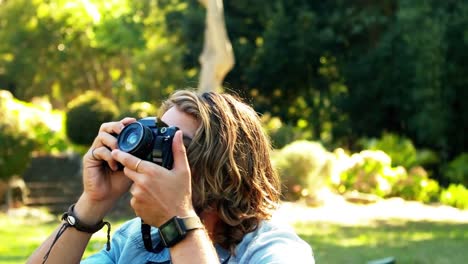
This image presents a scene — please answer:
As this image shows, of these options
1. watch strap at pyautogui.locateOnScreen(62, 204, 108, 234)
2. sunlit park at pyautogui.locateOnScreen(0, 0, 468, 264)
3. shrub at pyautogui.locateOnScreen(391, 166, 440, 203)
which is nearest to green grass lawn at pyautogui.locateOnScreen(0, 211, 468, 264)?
sunlit park at pyautogui.locateOnScreen(0, 0, 468, 264)

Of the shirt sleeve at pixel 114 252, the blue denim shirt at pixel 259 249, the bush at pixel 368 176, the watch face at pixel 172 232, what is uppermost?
the watch face at pixel 172 232

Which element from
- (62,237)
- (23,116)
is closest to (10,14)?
(23,116)

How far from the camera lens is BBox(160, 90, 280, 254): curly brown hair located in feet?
7.72

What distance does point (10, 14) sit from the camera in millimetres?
34500

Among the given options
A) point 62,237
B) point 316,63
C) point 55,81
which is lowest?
point 55,81

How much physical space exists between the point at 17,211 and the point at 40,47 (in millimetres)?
22766

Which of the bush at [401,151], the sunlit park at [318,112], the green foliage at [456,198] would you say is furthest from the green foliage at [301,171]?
the bush at [401,151]

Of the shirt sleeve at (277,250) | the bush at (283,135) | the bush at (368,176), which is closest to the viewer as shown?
the shirt sleeve at (277,250)

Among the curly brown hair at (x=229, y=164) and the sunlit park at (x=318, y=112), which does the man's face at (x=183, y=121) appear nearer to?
the curly brown hair at (x=229, y=164)

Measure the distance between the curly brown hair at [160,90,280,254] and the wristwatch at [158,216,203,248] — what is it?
19cm

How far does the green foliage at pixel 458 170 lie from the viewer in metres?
20.2

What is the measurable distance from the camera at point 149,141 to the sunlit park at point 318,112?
690 centimetres

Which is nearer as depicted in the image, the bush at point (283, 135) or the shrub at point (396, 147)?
the shrub at point (396, 147)

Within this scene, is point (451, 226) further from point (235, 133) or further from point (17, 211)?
point (235, 133)
